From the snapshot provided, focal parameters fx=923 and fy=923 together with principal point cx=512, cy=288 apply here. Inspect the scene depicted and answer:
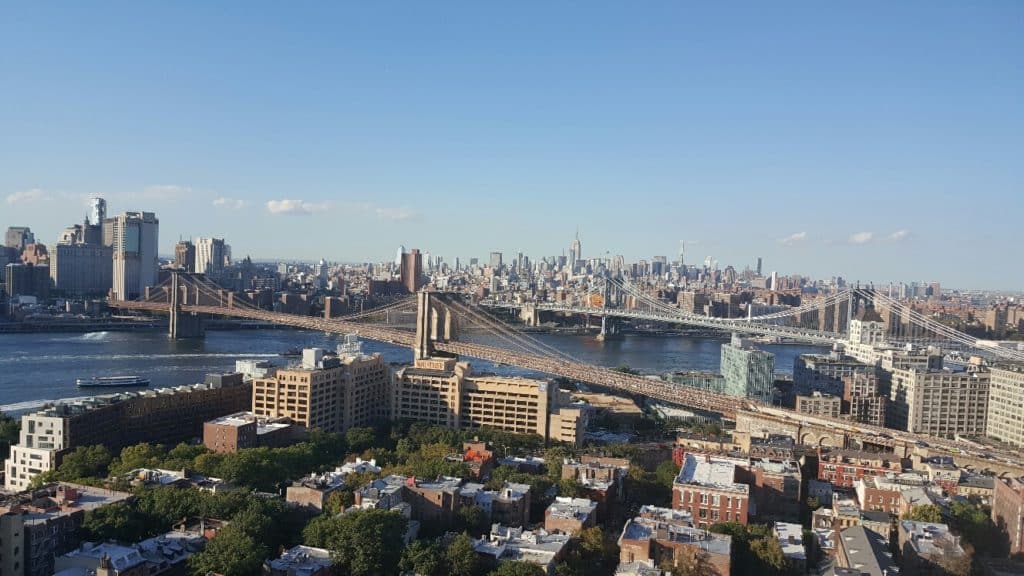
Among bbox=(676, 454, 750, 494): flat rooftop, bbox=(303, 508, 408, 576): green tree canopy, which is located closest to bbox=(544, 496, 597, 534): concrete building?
bbox=(676, 454, 750, 494): flat rooftop

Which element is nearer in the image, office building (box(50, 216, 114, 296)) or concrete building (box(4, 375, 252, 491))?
concrete building (box(4, 375, 252, 491))

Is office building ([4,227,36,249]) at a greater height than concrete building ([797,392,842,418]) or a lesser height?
greater

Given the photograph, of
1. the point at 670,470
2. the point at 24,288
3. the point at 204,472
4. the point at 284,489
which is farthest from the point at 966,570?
the point at 24,288

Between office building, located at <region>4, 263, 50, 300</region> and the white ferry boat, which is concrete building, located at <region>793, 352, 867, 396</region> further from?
office building, located at <region>4, 263, 50, 300</region>

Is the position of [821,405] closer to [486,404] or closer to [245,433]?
[486,404]

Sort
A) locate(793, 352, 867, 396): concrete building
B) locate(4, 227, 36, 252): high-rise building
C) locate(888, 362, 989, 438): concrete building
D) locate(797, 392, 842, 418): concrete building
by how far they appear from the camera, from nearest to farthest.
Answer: locate(888, 362, 989, 438): concrete building → locate(797, 392, 842, 418): concrete building → locate(793, 352, 867, 396): concrete building → locate(4, 227, 36, 252): high-rise building

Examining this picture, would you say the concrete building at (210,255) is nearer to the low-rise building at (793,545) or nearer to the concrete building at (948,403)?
the concrete building at (948,403)
